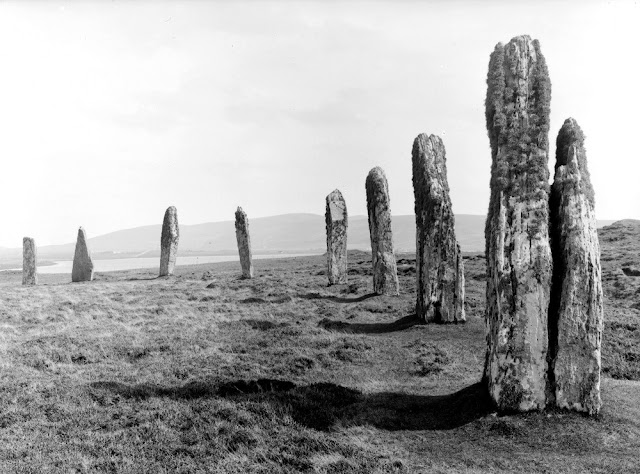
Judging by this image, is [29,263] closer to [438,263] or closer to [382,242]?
[382,242]

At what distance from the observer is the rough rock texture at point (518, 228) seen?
9094mm

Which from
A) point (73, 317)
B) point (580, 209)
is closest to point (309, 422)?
point (580, 209)

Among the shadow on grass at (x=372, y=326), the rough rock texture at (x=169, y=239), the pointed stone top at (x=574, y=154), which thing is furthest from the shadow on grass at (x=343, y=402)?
the rough rock texture at (x=169, y=239)

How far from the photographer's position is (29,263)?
36.6 m

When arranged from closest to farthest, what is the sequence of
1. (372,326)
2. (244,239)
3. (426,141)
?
1. (372,326)
2. (426,141)
3. (244,239)

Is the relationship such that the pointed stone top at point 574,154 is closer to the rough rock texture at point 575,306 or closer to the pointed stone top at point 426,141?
the rough rock texture at point 575,306

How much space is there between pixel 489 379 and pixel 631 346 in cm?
760

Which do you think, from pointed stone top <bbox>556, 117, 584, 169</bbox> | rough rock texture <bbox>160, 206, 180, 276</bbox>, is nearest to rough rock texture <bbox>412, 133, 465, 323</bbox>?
pointed stone top <bbox>556, 117, 584, 169</bbox>

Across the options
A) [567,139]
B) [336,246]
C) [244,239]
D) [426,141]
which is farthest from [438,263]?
[244,239]

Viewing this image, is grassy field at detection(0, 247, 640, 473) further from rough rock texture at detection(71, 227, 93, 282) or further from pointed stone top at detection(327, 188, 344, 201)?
rough rock texture at detection(71, 227, 93, 282)

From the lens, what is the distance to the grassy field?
7855mm

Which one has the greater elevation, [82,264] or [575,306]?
[82,264]

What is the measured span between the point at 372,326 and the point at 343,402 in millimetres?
8068

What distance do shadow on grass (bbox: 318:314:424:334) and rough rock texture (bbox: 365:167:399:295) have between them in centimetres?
496
